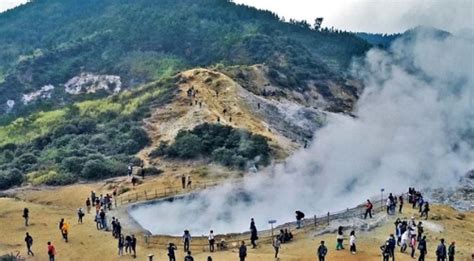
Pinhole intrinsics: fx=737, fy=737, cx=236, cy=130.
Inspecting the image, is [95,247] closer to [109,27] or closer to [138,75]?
[138,75]

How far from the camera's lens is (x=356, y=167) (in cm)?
4241

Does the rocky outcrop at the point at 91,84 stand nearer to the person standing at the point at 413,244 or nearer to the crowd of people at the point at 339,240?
the crowd of people at the point at 339,240

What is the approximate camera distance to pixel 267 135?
54.7 metres

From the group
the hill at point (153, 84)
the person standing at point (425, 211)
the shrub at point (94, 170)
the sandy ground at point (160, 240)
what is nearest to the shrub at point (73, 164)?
the hill at point (153, 84)

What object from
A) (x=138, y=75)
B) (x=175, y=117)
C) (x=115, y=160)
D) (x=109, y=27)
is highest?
(x=109, y=27)

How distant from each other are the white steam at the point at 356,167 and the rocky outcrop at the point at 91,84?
4051 cm

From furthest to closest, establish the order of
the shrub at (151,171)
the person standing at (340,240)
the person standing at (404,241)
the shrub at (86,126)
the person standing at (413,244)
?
the shrub at (86,126), the shrub at (151,171), the person standing at (340,240), the person standing at (404,241), the person standing at (413,244)

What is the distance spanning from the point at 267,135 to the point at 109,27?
73764 millimetres

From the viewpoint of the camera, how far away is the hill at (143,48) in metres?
97.6

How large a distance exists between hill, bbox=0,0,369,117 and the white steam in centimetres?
2573

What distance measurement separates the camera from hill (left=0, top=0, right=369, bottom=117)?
97.6 metres

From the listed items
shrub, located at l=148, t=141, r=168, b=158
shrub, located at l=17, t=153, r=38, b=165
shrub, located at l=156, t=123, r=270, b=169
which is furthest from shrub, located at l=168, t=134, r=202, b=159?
shrub, located at l=17, t=153, r=38, b=165

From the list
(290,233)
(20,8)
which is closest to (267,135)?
(290,233)

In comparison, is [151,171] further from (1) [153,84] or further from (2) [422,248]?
(2) [422,248]
